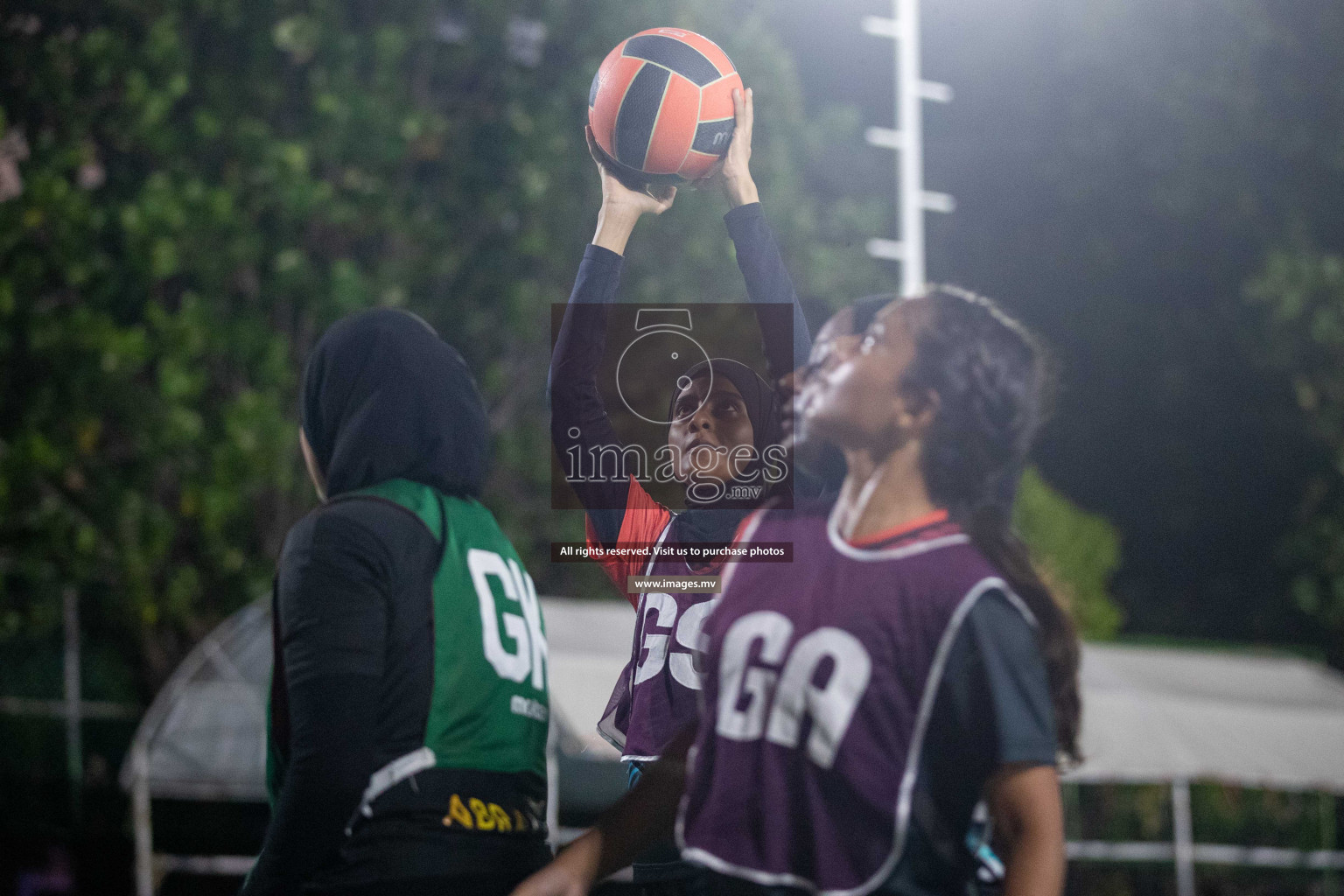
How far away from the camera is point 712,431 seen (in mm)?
2250

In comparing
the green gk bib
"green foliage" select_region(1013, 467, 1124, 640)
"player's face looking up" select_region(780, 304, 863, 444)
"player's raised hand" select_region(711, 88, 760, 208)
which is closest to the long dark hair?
"player's face looking up" select_region(780, 304, 863, 444)

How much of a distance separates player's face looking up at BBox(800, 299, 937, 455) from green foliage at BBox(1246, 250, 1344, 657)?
16371 millimetres

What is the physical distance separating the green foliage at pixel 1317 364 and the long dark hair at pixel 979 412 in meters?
Answer: 16.4

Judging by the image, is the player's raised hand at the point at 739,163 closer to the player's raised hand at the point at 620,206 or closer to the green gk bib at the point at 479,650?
the player's raised hand at the point at 620,206

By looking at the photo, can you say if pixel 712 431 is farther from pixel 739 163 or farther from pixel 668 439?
pixel 739 163

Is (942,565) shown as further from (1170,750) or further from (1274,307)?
(1274,307)

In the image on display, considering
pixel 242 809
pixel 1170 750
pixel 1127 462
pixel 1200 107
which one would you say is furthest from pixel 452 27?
pixel 1127 462

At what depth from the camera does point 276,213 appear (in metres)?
8.64

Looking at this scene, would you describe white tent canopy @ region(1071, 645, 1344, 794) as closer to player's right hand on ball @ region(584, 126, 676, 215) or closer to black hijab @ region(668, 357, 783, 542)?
black hijab @ region(668, 357, 783, 542)

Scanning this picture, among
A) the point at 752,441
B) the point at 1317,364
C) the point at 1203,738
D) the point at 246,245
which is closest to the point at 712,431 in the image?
the point at 752,441

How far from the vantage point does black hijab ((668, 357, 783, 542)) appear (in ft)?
7.01

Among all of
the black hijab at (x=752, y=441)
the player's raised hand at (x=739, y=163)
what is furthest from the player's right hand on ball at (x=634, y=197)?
the black hijab at (x=752, y=441)

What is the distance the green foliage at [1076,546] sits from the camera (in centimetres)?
1468

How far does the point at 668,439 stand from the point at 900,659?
3.14ft
